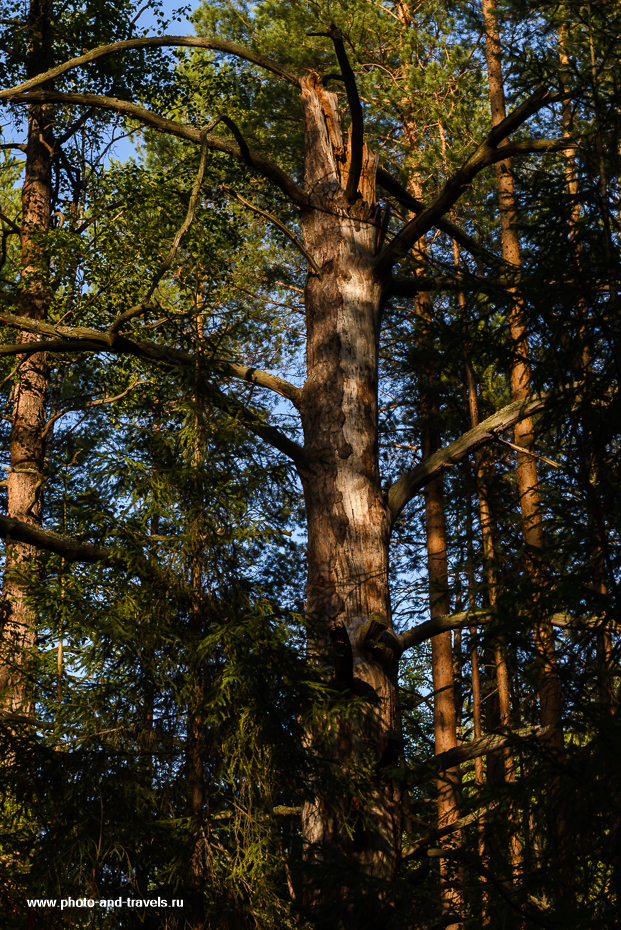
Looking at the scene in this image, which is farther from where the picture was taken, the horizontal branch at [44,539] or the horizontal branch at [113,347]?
the horizontal branch at [113,347]

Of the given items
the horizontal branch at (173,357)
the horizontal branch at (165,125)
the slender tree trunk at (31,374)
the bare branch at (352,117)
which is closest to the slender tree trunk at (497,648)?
the horizontal branch at (173,357)

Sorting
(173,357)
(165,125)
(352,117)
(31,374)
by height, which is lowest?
(173,357)

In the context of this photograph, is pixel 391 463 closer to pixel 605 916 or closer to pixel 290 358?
pixel 290 358

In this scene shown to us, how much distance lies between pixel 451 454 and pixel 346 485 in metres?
0.96

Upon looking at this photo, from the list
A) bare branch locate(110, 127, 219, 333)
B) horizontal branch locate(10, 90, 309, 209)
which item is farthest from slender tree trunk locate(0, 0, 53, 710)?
bare branch locate(110, 127, 219, 333)

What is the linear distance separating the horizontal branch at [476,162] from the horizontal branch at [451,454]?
136cm

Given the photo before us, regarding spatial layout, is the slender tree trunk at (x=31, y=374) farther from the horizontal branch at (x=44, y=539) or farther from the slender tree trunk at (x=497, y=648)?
the slender tree trunk at (x=497, y=648)

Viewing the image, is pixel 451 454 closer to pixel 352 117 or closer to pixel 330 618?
pixel 330 618

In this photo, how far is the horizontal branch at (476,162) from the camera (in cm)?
488

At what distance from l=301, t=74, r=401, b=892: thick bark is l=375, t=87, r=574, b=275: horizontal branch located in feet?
1.32

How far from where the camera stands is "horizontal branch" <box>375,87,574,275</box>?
488cm

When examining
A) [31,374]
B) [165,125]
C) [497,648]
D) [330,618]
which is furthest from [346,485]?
[31,374]

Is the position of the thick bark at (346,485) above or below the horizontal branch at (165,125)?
below

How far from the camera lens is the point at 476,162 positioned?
16.9ft
